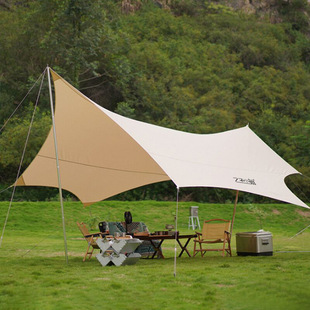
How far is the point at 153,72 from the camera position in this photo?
2930 centimetres

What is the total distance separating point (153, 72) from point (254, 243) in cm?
2063

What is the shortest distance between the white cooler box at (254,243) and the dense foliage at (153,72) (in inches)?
571

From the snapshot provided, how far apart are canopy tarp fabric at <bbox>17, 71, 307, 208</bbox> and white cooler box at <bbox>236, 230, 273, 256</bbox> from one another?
2.85 feet

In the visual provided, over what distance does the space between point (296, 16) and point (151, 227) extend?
29.3 meters

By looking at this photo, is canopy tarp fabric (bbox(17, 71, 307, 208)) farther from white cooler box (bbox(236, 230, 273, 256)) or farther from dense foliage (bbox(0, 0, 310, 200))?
dense foliage (bbox(0, 0, 310, 200))

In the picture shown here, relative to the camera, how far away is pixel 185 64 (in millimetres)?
31578

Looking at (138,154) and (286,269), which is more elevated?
(138,154)

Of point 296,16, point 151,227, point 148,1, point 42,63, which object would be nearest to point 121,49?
point 42,63

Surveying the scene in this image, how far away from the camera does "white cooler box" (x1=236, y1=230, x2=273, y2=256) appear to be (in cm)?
941

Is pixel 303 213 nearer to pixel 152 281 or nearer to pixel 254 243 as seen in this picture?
pixel 254 243

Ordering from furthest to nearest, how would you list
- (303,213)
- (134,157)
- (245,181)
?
(303,213), (134,157), (245,181)

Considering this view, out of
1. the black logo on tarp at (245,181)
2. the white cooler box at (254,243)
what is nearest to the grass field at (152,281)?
the white cooler box at (254,243)

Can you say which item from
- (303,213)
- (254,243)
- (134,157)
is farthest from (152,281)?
(303,213)

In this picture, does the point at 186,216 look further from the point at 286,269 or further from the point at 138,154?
the point at 286,269
